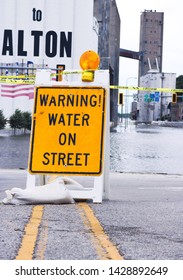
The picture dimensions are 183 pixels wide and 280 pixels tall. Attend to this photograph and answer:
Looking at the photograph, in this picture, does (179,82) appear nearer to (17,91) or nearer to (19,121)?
(17,91)

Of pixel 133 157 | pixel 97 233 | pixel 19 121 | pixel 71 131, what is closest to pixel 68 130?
pixel 71 131

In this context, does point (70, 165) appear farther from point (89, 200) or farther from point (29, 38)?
point (29, 38)

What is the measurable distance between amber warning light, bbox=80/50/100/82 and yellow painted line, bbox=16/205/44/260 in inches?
82.0

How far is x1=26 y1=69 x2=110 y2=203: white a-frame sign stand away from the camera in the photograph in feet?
31.9

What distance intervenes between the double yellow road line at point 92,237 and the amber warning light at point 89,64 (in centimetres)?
195

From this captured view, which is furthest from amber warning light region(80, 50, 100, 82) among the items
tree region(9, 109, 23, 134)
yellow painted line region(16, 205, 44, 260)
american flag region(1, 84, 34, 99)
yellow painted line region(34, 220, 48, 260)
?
american flag region(1, 84, 34, 99)

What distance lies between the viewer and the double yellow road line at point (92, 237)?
5348 millimetres

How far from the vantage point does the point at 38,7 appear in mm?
84562

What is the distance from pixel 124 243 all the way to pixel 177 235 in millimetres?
Result: 823

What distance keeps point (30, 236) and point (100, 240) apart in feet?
1.84

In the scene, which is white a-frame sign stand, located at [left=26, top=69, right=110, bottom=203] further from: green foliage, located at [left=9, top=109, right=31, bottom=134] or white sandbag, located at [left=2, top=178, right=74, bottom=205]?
green foliage, located at [left=9, top=109, right=31, bottom=134]

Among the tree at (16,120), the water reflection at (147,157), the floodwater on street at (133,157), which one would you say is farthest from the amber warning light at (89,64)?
the tree at (16,120)

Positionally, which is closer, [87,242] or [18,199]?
[87,242]
